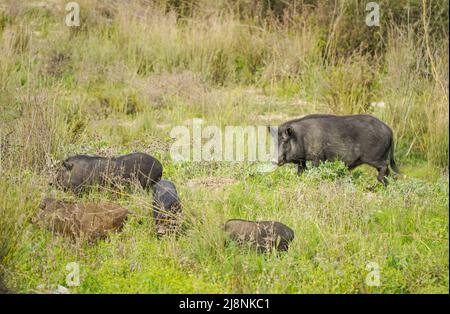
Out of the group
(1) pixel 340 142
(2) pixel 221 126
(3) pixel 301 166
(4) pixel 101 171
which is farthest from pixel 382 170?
(4) pixel 101 171

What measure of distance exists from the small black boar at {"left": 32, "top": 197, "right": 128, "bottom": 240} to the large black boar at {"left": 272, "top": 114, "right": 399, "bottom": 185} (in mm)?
2401

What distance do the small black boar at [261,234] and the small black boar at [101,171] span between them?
1348 mm

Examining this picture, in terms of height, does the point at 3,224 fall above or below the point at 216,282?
above

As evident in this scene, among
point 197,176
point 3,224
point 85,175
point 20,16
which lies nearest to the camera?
point 3,224

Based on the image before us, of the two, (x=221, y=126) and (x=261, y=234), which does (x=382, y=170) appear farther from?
(x=261, y=234)

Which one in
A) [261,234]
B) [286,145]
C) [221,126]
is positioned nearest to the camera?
[261,234]

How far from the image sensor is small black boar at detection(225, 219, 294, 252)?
514 cm

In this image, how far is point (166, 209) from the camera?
556 centimetres

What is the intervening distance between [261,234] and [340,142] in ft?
8.24

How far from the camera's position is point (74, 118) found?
8594 mm

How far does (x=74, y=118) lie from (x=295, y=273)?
4582mm

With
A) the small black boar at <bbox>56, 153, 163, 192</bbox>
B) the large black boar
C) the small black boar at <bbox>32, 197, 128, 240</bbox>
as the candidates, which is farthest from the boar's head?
the small black boar at <bbox>32, 197, 128, 240</bbox>
